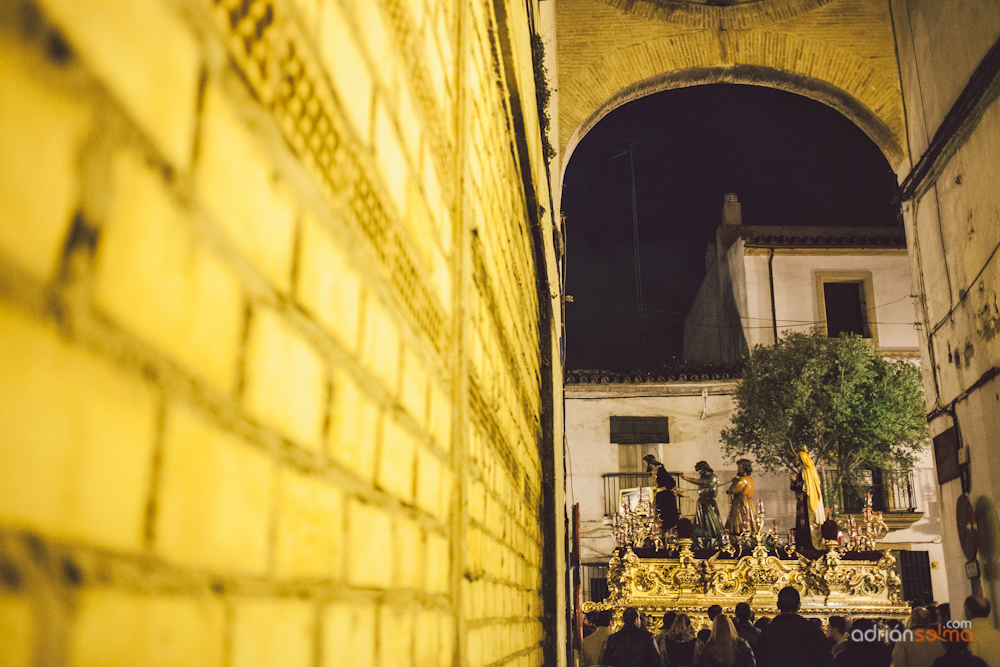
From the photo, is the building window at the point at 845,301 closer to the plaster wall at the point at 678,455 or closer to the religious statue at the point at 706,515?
the plaster wall at the point at 678,455

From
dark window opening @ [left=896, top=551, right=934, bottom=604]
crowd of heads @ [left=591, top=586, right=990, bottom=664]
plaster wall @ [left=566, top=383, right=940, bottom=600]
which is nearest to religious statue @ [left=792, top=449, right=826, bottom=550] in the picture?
crowd of heads @ [left=591, top=586, right=990, bottom=664]

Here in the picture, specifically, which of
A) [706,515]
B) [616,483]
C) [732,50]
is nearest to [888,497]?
[616,483]

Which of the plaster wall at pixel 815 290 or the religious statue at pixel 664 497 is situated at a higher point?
the plaster wall at pixel 815 290

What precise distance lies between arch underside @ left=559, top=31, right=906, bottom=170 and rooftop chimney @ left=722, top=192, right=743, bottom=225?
1527 cm

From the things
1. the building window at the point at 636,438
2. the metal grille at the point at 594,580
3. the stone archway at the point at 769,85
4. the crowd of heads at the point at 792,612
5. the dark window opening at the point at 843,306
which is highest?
the dark window opening at the point at 843,306

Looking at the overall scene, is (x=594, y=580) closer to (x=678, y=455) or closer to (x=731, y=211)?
(x=678, y=455)

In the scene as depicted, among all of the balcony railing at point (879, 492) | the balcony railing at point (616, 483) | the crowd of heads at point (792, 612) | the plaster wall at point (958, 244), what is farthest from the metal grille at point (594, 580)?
the plaster wall at point (958, 244)

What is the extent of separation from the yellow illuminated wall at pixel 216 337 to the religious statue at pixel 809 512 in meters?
11.6

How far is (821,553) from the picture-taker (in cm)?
1088

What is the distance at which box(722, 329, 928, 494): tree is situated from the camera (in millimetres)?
18609

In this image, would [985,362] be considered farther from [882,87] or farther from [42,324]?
[42,324]

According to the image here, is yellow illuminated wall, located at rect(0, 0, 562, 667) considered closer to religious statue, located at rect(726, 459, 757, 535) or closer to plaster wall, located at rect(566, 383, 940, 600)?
religious statue, located at rect(726, 459, 757, 535)

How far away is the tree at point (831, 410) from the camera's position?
1861 centimetres

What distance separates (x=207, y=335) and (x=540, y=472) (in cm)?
385
